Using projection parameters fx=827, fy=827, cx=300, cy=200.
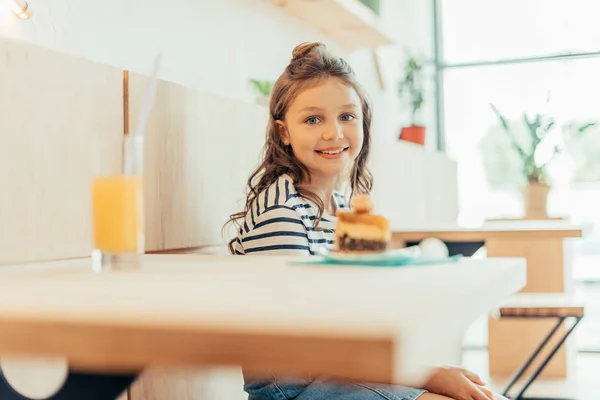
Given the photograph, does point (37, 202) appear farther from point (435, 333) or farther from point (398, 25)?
point (398, 25)

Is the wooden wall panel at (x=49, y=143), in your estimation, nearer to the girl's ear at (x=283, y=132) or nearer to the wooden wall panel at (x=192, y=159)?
the wooden wall panel at (x=192, y=159)

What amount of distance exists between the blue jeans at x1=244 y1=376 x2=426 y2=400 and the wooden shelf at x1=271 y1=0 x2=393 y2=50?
206 cm

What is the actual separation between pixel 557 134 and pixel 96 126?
4.32 metres

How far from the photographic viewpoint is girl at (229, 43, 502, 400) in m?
1.50

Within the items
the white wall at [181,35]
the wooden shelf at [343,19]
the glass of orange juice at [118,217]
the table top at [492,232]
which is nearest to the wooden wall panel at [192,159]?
the white wall at [181,35]

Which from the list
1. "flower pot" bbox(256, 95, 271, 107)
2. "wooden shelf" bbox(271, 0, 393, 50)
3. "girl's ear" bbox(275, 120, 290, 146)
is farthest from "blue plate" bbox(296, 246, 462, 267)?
"wooden shelf" bbox(271, 0, 393, 50)

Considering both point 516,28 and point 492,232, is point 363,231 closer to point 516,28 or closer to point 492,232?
point 492,232

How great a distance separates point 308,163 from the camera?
1765 millimetres

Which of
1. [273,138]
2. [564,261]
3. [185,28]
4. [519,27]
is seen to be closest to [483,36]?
[519,27]

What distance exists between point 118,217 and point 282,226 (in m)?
0.50

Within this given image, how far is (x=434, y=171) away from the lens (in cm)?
457

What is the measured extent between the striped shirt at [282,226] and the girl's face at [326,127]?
0.11 metres

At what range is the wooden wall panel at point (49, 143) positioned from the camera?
1325 millimetres

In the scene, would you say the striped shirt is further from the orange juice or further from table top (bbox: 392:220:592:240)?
table top (bbox: 392:220:592:240)
